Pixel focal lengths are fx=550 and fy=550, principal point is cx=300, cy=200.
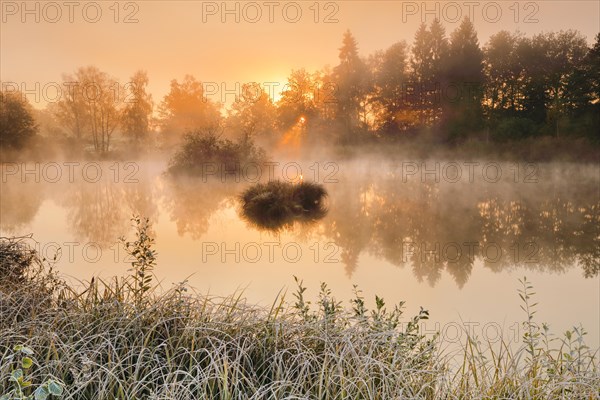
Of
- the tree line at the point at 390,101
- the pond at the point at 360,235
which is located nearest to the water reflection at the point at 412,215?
the pond at the point at 360,235

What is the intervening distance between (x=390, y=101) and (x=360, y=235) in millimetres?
14794

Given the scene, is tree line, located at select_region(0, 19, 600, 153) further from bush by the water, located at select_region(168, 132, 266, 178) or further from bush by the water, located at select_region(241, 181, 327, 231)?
bush by the water, located at select_region(241, 181, 327, 231)

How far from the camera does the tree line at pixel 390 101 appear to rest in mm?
17594

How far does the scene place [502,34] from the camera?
2230cm

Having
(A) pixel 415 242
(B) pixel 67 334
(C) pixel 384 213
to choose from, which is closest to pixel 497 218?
(C) pixel 384 213

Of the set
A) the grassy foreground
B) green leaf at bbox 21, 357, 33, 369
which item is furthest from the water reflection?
green leaf at bbox 21, 357, 33, 369

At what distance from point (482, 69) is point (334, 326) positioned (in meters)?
20.7

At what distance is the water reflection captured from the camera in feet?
23.8

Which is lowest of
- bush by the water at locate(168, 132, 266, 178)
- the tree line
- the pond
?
the pond

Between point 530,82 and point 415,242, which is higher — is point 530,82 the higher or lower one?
the higher one

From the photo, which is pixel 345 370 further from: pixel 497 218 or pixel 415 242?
pixel 497 218

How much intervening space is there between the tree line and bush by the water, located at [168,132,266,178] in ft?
1.66

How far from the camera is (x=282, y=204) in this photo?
1087 cm

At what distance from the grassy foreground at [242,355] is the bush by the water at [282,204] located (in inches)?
252
